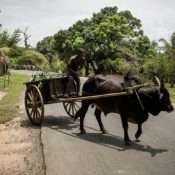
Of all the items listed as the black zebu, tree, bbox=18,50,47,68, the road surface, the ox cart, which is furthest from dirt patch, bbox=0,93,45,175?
tree, bbox=18,50,47,68

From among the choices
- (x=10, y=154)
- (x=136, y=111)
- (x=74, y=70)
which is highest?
(x=74, y=70)

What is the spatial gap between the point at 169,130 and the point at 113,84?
2.22 metres

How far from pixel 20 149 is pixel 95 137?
6.65 ft

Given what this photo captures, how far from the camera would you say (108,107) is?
10195 millimetres

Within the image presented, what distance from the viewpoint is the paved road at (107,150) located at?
23.9 ft

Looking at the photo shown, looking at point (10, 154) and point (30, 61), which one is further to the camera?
point (30, 61)

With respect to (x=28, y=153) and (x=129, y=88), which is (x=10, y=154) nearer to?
(x=28, y=153)

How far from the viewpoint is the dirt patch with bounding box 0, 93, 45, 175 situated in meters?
7.49

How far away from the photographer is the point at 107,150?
28.5 feet

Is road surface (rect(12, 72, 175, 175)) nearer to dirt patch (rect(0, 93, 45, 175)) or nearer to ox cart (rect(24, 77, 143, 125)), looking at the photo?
dirt patch (rect(0, 93, 45, 175))

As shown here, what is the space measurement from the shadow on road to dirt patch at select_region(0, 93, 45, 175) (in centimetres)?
68

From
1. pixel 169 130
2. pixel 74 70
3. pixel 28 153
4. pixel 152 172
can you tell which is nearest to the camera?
pixel 152 172

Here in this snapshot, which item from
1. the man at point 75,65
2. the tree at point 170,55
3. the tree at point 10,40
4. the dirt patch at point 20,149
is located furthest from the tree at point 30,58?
the man at point 75,65

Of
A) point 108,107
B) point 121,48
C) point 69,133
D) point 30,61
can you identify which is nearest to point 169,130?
point 108,107
